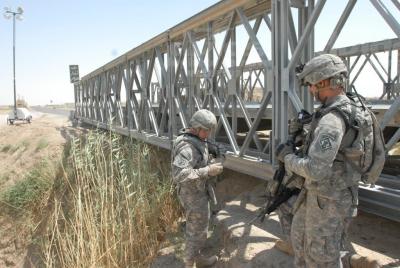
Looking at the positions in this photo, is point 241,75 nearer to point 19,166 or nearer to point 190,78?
point 190,78

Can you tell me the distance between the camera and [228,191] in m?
6.09

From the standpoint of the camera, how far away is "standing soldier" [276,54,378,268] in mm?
2523

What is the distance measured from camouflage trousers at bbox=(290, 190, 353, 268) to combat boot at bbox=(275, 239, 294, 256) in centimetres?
79

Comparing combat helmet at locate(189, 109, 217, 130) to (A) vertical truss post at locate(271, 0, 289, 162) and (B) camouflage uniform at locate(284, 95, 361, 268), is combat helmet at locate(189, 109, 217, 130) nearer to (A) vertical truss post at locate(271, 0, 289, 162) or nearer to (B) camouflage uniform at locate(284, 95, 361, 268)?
(A) vertical truss post at locate(271, 0, 289, 162)

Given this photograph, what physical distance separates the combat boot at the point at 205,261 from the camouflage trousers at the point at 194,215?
0.57ft

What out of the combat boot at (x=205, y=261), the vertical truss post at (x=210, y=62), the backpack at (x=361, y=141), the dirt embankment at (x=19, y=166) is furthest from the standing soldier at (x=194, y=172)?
the dirt embankment at (x=19, y=166)

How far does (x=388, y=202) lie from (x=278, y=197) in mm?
867

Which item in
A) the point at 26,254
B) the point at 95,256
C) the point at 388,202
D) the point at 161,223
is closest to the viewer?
the point at 388,202

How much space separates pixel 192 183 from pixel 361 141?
5.86 ft

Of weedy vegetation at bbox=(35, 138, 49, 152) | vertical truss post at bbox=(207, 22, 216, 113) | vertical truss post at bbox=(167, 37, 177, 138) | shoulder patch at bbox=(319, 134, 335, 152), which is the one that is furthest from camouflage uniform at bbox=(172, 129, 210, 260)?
weedy vegetation at bbox=(35, 138, 49, 152)

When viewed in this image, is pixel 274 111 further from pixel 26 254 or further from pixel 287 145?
pixel 26 254

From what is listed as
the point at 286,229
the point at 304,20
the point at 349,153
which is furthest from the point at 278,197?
the point at 304,20

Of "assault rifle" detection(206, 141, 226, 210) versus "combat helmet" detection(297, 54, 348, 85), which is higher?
"combat helmet" detection(297, 54, 348, 85)

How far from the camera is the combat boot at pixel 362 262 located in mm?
3102
